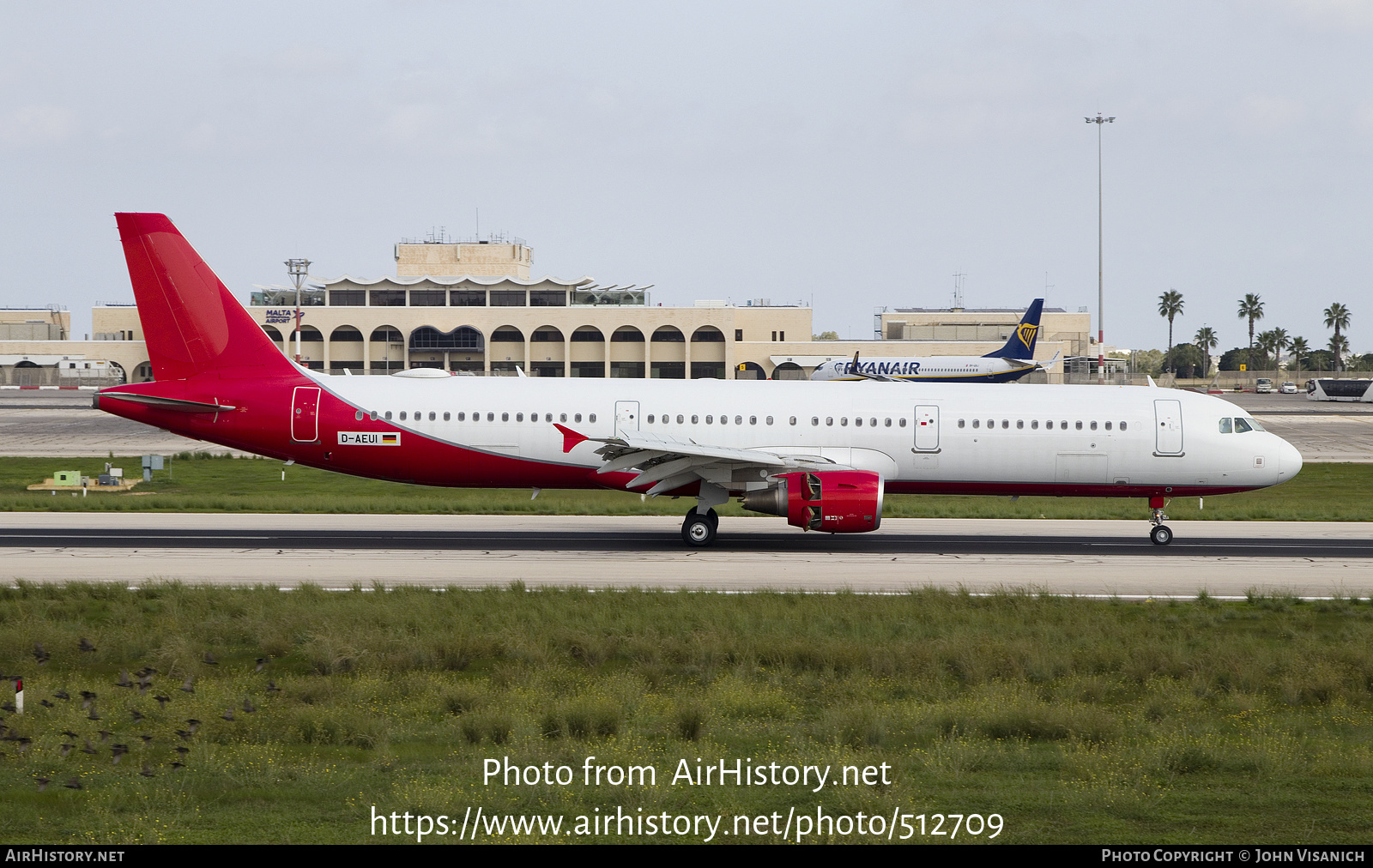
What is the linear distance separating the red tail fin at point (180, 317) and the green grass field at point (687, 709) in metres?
8.98

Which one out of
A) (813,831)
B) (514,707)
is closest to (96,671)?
(514,707)

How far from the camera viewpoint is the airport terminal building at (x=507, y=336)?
128 meters

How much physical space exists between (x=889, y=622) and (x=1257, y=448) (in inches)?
582

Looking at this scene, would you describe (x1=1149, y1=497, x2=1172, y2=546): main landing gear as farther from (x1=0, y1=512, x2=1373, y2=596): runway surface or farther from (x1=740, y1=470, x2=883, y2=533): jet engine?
(x1=740, y1=470, x2=883, y2=533): jet engine

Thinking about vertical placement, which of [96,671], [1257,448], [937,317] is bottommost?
[96,671]

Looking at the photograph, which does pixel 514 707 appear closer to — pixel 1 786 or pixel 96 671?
pixel 1 786

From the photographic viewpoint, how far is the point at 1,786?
9930mm

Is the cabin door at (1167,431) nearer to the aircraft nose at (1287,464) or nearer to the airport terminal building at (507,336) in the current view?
the aircraft nose at (1287,464)

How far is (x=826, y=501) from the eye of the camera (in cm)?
2462

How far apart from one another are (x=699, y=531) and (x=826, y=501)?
11.1 ft

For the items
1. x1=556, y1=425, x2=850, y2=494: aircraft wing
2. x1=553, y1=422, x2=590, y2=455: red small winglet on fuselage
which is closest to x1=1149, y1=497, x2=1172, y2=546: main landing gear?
x1=556, y1=425, x2=850, y2=494: aircraft wing

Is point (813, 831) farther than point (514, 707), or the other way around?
point (514, 707)

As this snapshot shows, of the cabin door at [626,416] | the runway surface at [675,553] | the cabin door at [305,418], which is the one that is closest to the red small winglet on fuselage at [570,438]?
the cabin door at [626,416]

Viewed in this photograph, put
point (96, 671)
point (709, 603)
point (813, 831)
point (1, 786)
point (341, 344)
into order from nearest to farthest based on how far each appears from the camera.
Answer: point (813, 831), point (1, 786), point (96, 671), point (709, 603), point (341, 344)
